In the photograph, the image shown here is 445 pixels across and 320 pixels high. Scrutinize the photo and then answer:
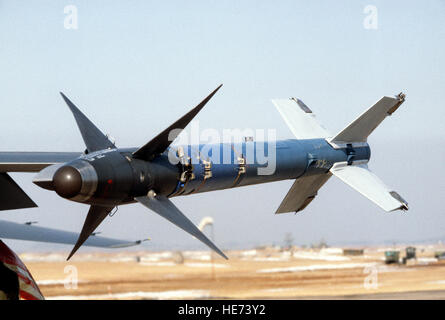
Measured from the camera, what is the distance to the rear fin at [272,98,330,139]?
9.03 meters

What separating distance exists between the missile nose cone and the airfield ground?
512 inches

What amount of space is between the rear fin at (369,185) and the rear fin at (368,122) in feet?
1.21

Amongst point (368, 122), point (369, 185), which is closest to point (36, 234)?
point (369, 185)

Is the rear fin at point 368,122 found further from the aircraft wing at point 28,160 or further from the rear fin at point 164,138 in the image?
the aircraft wing at point 28,160

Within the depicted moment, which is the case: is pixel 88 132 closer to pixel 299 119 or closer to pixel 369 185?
pixel 299 119

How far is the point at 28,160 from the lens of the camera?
20.6 feet

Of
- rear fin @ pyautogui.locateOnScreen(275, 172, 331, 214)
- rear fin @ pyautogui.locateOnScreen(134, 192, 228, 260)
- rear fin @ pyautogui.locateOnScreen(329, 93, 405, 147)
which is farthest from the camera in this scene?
rear fin @ pyautogui.locateOnScreen(275, 172, 331, 214)

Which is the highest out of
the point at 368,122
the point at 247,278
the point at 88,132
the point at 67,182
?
the point at 88,132

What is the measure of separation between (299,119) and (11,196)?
14.1 feet

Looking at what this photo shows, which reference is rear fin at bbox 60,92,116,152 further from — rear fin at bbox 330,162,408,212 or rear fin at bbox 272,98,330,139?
rear fin at bbox 330,162,408,212

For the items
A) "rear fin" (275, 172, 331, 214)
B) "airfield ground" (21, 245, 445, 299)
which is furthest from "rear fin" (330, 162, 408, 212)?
"airfield ground" (21, 245, 445, 299)

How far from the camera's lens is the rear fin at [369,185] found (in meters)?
8.20

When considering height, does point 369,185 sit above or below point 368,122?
below
